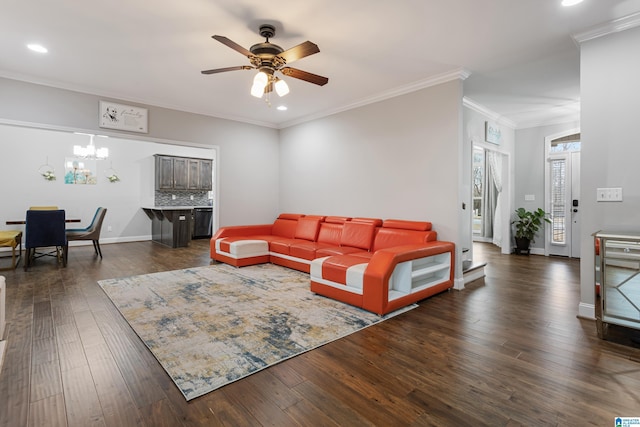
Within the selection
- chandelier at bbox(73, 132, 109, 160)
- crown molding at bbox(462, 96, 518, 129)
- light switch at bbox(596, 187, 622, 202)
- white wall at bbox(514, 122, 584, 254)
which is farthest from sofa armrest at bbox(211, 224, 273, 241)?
white wall at bbox(514, 122, 584, 254)

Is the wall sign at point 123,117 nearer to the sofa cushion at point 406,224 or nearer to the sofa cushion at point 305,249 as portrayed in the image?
the sofa cushion at point 305,249

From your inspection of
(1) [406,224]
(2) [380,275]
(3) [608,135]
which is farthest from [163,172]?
(3) [608,135]

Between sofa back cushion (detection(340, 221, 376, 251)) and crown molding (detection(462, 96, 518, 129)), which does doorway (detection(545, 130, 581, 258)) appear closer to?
crown molding (detection(462, 96, 518, 129))

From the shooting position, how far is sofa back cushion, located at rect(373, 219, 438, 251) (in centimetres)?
392

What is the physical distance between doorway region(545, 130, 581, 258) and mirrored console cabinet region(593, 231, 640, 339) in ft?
13.2

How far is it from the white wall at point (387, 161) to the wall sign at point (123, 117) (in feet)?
8.97

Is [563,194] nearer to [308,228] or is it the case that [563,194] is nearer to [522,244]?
[522,244]

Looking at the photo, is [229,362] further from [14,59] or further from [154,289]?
[14,59]

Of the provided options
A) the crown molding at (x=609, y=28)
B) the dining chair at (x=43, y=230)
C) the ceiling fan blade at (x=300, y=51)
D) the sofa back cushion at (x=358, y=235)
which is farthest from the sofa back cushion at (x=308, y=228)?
the crown molding at (x=609, y=28)

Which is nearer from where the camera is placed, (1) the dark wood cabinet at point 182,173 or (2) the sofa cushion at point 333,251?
(2) the sofa cushion at point 333,251

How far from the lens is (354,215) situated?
522cm

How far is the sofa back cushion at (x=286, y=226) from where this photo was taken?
5.79 meters

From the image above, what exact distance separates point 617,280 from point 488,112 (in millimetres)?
3912

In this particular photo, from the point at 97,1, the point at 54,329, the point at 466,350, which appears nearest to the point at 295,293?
the point at 466,350
